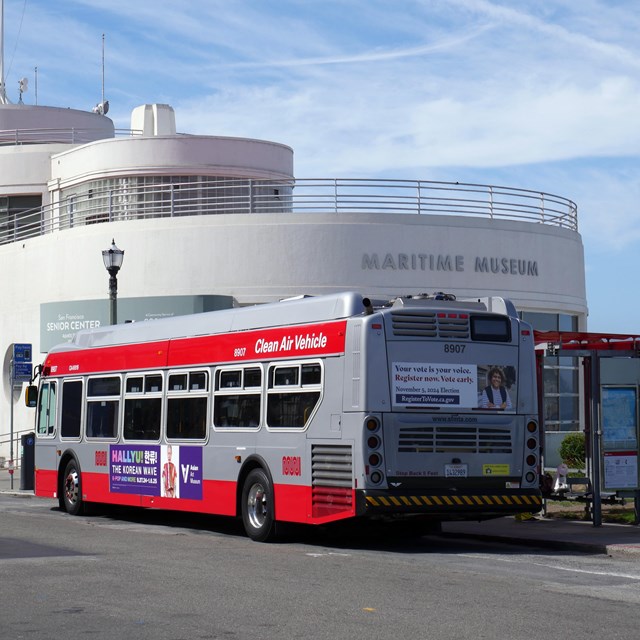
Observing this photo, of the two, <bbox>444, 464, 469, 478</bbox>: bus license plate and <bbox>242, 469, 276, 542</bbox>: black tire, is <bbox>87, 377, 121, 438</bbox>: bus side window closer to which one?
<bbox>242, 469, 276, 542</bbox>: black tire

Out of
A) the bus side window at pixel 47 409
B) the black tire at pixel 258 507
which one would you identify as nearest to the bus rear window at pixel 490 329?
the black tire at pixel 258 507

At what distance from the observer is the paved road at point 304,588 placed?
9.64 m

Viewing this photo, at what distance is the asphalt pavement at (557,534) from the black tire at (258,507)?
2629 mm

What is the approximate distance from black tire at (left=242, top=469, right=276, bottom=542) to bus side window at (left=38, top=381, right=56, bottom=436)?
6.99 m

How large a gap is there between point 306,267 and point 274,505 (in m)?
15.7

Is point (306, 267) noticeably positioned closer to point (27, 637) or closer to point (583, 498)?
point (583, 498)

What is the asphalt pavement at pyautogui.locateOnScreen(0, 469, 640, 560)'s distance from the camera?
1536 centimetres

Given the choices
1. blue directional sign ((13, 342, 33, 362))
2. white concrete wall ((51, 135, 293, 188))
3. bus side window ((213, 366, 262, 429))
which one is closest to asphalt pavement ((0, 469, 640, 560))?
bus side window ((213, 366, 262, 429))

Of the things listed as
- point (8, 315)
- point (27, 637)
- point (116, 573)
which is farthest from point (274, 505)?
point (8, 315)

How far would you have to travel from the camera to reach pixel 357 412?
49.7 ft

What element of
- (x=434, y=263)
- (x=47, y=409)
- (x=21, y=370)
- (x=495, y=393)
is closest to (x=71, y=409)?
(x=47, y=409)

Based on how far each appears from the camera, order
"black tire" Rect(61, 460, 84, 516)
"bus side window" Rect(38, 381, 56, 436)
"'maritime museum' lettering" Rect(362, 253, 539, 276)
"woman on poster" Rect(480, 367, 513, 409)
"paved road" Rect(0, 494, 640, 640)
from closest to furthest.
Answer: "paved road" Rect(0, 494, 640, 640) → "woman on poster" Rect(480, 367, 513, 409) → "black tire" Rect(61, 460, 84, 516) → "bus side window" Rect(38, 381, 56, 436) → "'maritime museum' lettering" Rect(362, 253, 539, 276)

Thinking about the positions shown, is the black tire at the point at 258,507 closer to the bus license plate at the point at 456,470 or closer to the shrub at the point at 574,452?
the bus license plate at the point at 456,470

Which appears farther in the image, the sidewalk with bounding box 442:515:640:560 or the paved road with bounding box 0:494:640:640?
the sidewalk with bounding box 442:515:640:560
